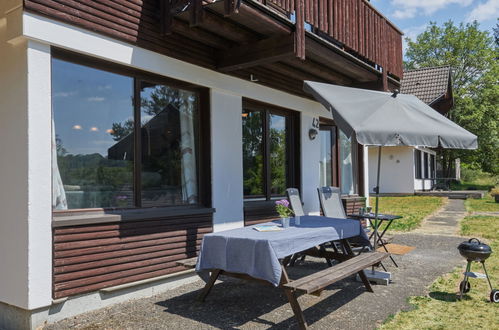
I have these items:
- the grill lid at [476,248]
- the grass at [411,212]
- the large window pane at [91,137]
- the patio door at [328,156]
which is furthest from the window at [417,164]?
the large window pane at [91,137]

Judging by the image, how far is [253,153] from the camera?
21.6ft

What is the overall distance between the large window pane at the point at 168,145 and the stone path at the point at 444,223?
249 inches

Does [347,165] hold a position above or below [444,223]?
above

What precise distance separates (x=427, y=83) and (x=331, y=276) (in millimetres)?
20718

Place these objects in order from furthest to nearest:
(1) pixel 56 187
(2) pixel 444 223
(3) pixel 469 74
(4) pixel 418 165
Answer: (3) pixel 469 74
(4) pixel 418 165
(2) pixel 444 223
(1) pixel 56 187

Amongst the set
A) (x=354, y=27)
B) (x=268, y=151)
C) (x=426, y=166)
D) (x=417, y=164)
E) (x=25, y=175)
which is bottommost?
(x=25, y=175)

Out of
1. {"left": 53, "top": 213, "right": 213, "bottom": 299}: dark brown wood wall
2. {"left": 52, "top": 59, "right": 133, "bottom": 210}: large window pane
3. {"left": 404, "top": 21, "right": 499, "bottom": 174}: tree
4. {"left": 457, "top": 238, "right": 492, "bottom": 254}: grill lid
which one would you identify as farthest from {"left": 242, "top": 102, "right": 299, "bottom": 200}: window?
{"left": 404, "top": 21, "right": 499, "bottom": 174}: tree

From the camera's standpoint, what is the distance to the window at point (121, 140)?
406 centimetres

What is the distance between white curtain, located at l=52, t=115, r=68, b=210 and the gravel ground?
1.06m

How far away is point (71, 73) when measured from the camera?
161 inches

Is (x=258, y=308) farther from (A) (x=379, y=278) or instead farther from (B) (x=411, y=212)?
(B) (x=411, y=212)

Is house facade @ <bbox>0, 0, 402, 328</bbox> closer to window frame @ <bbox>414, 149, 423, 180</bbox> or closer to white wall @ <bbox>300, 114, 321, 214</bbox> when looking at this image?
white wall @ <bbox>300, 114, 321, 214</bbox>

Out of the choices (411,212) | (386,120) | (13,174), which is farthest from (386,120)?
(411,212)

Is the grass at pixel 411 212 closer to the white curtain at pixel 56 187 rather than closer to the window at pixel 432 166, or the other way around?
the white curtain at pixel 56 187
